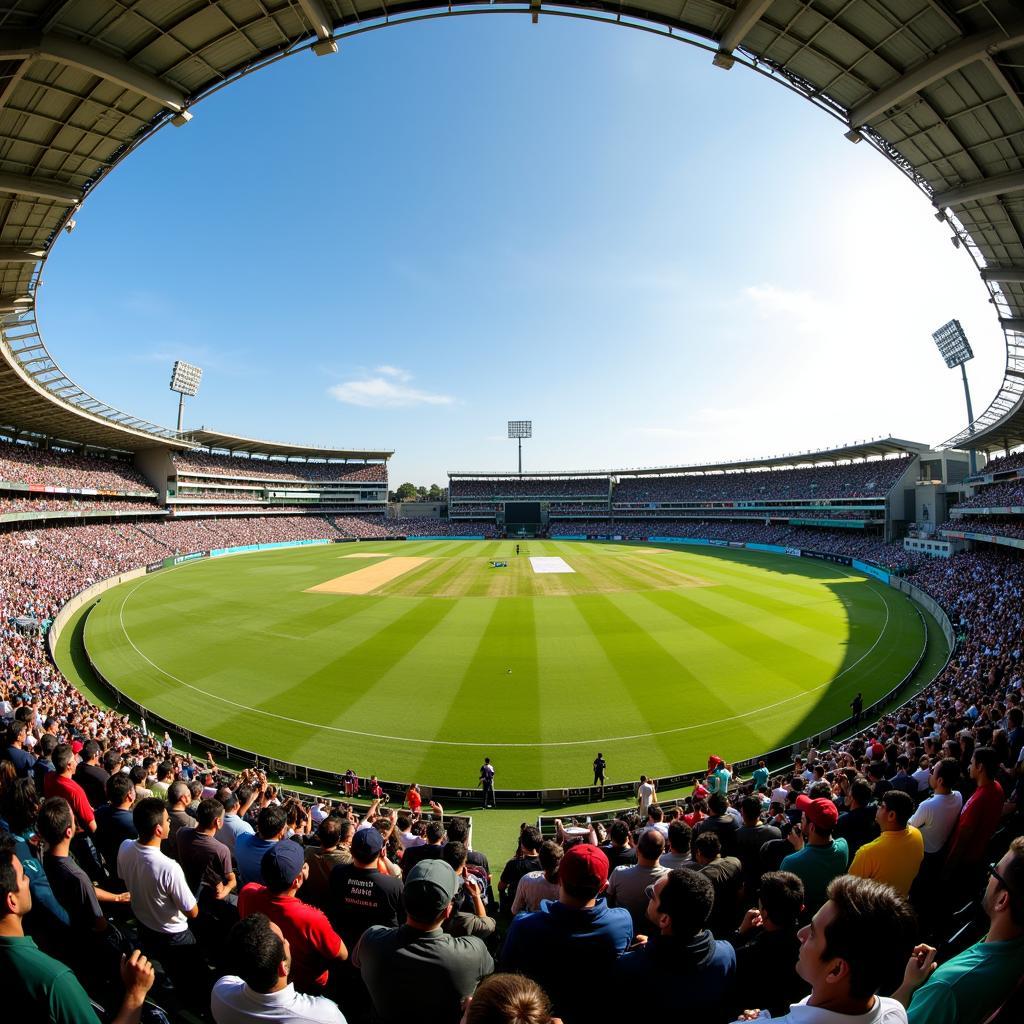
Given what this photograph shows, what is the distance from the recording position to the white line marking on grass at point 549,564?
2183 inches

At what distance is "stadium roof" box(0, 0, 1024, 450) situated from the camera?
35.4ft

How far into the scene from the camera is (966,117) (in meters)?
12.8

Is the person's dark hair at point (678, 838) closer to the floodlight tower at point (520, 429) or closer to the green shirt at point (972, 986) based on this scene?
the green shirt at point (972, 986)

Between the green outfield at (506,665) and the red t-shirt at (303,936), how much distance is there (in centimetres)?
1293

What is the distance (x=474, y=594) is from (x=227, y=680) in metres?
21.3

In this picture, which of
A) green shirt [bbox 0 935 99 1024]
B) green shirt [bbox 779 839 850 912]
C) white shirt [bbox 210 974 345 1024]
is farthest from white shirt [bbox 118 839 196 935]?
green shirt [bbox 779 839 850 912]

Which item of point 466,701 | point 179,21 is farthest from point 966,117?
point 466,701

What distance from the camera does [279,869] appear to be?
385 centimetres

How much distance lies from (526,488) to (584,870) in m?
110

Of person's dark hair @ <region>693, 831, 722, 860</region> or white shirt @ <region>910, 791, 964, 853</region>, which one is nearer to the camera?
person's dark hair @ <region>693, 831, 722, 860</region>

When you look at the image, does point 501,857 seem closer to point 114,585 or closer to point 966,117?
point 966,117

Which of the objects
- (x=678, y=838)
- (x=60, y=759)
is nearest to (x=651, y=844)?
(x=678, y=838)

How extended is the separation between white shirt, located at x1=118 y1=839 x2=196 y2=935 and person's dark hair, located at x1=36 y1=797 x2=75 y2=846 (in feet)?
1.80

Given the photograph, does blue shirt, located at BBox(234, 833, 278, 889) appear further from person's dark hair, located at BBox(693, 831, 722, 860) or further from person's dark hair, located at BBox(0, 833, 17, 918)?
person's dark hair, located at BBox(693, 831, 722, 860)
